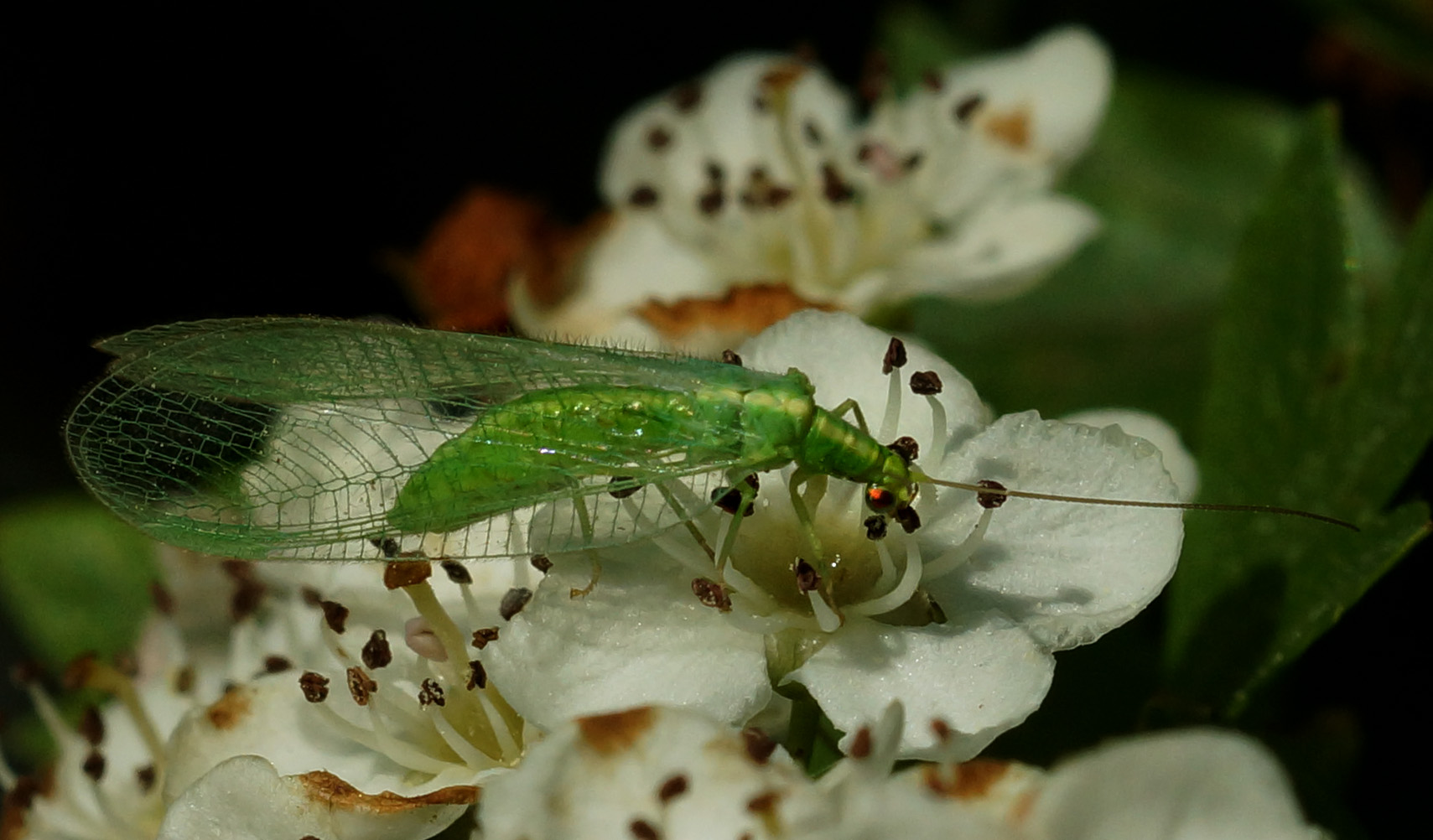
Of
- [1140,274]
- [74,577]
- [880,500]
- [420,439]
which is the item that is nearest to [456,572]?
[420,439]

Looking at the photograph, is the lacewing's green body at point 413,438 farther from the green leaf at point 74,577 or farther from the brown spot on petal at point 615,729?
the green leaf at point 74,577

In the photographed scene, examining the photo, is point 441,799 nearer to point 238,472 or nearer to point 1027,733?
point 238,472

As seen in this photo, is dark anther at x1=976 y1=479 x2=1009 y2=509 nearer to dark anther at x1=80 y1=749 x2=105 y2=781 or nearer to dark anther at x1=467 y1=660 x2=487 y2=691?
dark anther at x1=467 y1=660 x2=487 y2=691

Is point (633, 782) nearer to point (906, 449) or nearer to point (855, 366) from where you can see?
point (906, 449)

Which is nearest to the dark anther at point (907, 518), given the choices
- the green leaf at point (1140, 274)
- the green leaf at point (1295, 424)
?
the green leaf at point (1295, 424)

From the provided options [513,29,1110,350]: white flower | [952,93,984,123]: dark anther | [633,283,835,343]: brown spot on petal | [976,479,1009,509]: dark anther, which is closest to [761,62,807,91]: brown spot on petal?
[513,29,1110,350]: white flower

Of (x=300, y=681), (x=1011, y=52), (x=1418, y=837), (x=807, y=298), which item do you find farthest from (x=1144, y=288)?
(x=300, y=681)

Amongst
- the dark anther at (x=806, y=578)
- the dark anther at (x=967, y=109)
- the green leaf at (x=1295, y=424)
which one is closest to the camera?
the dark anther at (x=806, y=578)
